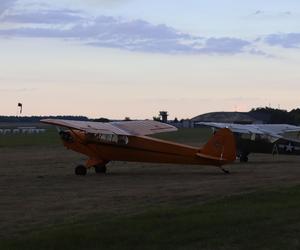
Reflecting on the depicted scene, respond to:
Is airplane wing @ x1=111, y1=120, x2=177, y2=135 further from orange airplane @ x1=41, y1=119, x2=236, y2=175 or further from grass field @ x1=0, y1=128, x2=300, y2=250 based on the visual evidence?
grass field @ x1=0, y1=128, x2=300, y2=250

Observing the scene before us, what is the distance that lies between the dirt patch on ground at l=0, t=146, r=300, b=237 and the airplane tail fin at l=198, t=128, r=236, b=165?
602mm

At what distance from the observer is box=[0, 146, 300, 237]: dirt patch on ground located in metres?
13.7

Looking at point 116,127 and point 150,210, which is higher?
point 116,127

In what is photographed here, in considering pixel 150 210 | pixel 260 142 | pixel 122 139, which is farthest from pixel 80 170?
pixel 150 210

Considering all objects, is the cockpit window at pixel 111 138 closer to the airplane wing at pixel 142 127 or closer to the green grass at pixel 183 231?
the airplane wing at pixel 142 127

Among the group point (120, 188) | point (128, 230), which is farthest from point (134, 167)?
point (128, 230)

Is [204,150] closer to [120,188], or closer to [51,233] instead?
[120,188]

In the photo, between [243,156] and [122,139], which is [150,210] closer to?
[122,139]

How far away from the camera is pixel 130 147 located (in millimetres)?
24578

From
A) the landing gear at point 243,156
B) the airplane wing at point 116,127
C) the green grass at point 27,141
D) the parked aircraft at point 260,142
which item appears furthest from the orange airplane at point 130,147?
the green grass at point 27,141

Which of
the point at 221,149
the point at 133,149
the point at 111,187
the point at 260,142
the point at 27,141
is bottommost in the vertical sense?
the point at 111,187

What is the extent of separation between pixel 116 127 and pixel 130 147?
175 centimetres

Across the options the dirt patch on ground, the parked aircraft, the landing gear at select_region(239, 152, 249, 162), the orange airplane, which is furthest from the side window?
the landing gear at select_region(239, 152, 249, 162)

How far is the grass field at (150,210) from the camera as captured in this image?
9797mm
